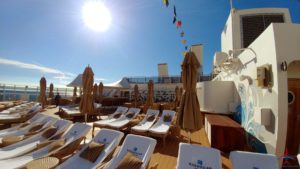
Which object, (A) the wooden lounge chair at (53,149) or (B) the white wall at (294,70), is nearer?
(A) the wooden lounge chair at (53,149)

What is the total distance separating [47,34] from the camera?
8430 mm

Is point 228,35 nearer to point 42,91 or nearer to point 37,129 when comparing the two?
point 37,129

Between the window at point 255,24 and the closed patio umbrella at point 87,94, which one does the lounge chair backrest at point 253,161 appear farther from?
the window at point 255,24

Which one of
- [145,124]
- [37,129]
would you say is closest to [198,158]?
[145,124]

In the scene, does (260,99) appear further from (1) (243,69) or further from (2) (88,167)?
(2) (88,167)

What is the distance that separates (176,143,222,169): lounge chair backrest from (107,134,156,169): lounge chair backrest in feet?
1.55

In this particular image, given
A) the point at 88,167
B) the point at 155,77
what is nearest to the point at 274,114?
the point at 88,167

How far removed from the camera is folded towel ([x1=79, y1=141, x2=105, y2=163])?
98.7 inches

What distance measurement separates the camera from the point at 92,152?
2584 mm

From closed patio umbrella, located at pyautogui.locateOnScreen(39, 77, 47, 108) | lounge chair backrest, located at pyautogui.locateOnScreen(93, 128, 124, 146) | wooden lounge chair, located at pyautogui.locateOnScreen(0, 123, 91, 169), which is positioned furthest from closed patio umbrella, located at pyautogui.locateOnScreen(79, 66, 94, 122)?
closed patio umbrella, located at pyautogui.locateOnScreen(39, 77, 47, 108)

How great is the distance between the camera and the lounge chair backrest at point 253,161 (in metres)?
1.77

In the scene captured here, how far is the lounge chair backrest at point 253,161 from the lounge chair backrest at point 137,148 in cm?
114

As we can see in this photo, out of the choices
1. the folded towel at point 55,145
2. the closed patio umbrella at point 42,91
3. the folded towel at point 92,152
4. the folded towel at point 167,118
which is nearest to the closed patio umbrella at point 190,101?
the folded towel at point 92,152

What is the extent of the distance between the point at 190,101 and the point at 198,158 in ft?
4.31
